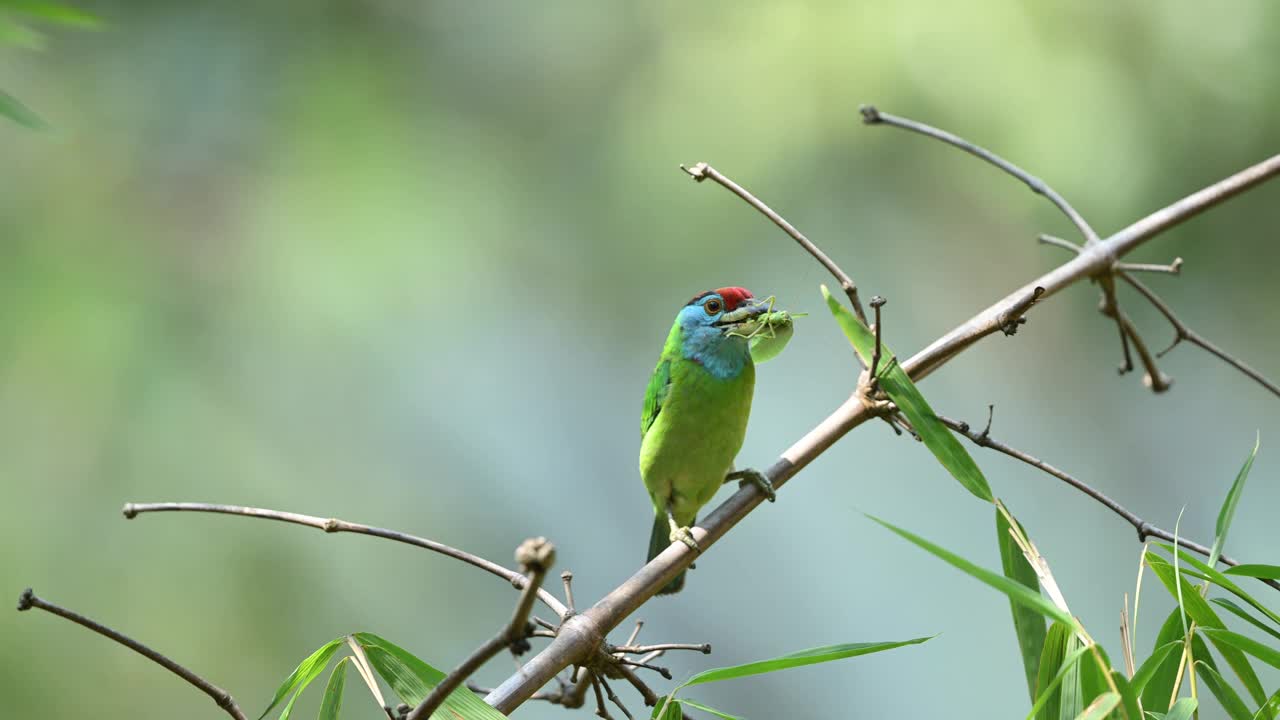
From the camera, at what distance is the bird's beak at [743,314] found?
2.28 m

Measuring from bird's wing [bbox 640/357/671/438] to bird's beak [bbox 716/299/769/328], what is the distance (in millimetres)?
222

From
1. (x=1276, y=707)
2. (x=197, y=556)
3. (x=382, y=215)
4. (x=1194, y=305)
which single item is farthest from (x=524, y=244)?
(x=1276, y=707)

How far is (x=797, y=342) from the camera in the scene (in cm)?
486

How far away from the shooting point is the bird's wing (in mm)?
2480

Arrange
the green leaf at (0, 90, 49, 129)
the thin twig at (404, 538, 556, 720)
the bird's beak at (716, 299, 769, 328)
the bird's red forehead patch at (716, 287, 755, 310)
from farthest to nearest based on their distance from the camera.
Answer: the bird's red forehead patch at (716, 287, 755, 310) → the bird's beak at (716, 299, 769, 328) → the green leaf at (0, 90, 49, 129) → the thin twig at (404, 538, 556, 720)

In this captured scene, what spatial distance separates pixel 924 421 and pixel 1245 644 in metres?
0.48

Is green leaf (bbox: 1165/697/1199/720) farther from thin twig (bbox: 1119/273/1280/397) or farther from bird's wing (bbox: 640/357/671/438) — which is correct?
bird's wing (bbox: 640/357/671/438)

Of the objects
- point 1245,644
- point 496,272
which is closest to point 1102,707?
point 1245,644

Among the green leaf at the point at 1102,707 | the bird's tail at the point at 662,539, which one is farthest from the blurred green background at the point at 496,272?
the green leaf at the point at 1102,707

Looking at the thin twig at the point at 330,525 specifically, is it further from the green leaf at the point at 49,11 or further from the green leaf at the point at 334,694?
the green leaf at the point at 49,11

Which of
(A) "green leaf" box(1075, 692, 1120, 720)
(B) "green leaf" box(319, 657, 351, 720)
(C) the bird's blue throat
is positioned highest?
(C) the bird's blue throat

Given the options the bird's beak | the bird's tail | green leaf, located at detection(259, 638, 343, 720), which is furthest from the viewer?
the bird's tail

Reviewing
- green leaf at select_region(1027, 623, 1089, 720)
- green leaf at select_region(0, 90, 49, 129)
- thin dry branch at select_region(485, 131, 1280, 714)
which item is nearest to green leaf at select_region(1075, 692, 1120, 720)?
green leaf at select_region(1027, 623, 1089, 720)

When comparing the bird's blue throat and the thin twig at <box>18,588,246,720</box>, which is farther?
the bird's blue throat
